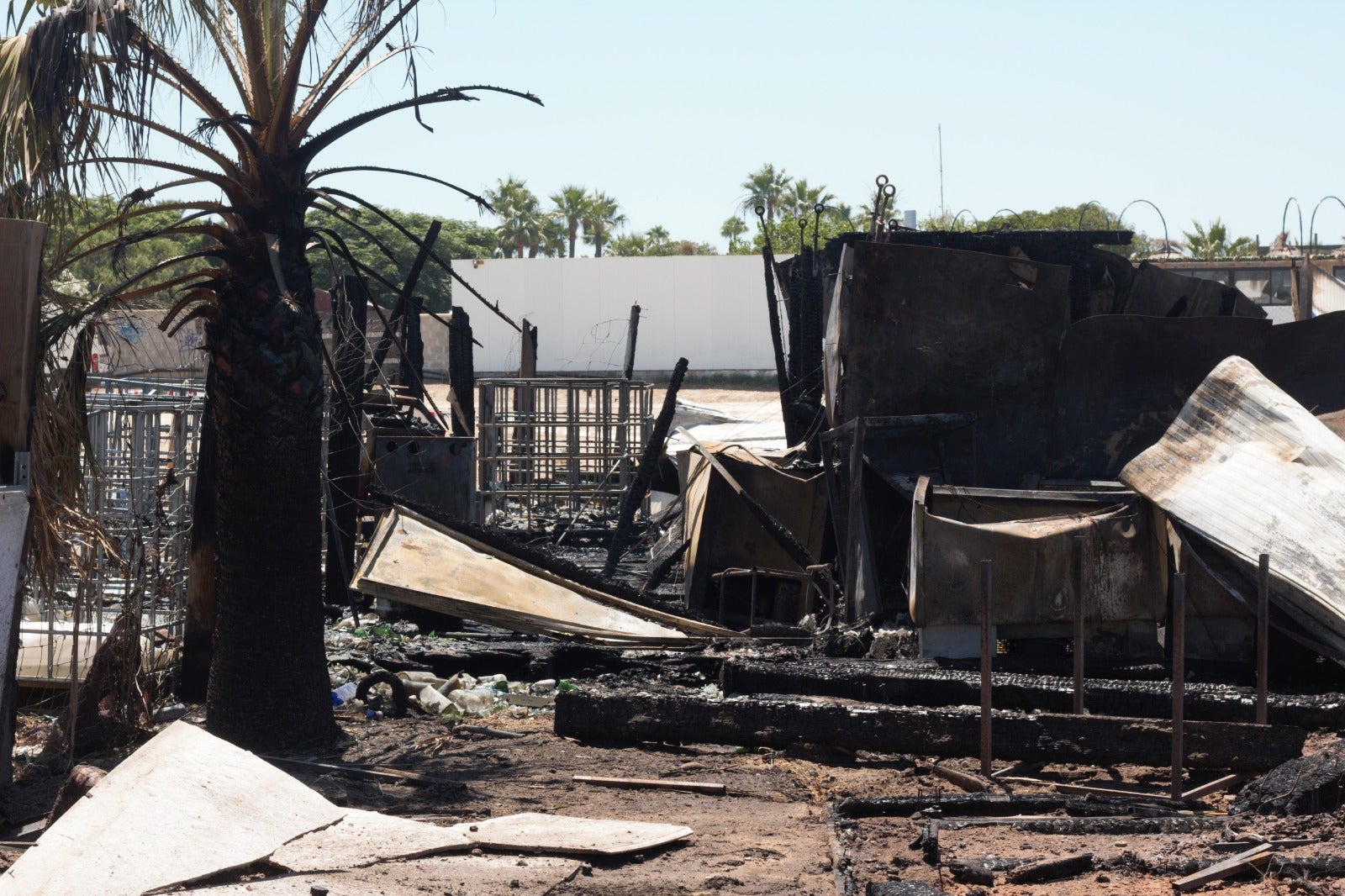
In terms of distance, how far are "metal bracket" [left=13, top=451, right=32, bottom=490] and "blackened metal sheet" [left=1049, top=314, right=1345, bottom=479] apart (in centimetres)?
819

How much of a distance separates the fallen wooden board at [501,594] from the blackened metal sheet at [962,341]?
8.69 feet

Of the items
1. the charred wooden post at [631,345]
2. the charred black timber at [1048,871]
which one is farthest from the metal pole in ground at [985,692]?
the charred wooden post at [631,345]

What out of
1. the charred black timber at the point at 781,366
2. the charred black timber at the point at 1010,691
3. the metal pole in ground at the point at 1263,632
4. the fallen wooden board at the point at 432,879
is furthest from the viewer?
the charred black timber at the point at 781,366

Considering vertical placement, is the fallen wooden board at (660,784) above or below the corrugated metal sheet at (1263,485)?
below

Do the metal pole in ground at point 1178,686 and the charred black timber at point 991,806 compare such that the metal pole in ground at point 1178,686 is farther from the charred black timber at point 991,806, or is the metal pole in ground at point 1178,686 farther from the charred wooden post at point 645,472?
the charred wooden post at point 645,472

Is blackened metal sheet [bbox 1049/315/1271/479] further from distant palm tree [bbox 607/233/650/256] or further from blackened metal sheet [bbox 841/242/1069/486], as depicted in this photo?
distant palm tree [bbox 607/233/650/256]

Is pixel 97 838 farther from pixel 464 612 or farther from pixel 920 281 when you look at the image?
pixel 920 281

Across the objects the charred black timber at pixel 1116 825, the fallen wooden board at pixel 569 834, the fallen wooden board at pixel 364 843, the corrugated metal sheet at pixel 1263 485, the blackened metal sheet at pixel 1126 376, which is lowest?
the charred black timber at pixel 1116 825

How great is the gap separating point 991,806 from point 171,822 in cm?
361

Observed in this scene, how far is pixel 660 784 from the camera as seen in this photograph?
20.9ft

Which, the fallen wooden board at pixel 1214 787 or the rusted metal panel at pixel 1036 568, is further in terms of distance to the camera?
the rusted metal panel at pixel 1036 568

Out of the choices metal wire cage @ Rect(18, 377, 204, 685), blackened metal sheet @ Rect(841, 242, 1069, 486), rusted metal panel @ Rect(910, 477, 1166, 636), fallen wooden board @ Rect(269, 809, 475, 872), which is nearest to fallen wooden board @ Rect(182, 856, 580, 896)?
fallen wooden board @ Rect(269, 809, 475, 872)

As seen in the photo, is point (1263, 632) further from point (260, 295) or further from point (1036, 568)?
point (260, 295)

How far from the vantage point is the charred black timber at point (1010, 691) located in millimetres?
7051
